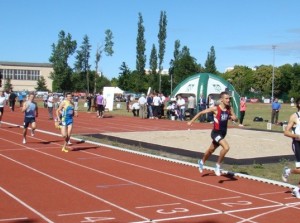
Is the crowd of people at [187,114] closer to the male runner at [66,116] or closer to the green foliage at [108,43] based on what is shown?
the male runner at [66,116]

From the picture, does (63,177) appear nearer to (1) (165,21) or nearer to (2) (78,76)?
(1) (165,21)

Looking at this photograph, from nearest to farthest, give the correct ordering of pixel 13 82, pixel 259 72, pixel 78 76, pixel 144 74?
pixel 144 74
pixel 78 76
pixel 259 72
pixel 13 82

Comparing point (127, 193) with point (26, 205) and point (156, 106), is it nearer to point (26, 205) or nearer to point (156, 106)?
point (26, 205)

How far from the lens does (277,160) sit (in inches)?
518

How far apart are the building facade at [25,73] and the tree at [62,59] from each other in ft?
157

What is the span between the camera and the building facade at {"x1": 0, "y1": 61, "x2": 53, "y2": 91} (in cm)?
14150

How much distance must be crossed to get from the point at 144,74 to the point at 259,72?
47.3m

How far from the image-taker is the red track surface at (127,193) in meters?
7.13

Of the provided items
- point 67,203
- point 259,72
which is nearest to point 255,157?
point 67,203

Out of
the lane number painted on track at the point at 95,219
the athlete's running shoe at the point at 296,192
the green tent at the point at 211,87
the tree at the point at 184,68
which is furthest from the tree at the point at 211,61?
the lane number painted on track at the point at 95,219

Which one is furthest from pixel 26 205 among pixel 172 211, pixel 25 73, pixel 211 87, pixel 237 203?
pixel 25 73

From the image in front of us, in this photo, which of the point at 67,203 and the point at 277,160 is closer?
the point at 67,203

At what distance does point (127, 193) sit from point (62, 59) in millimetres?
86500

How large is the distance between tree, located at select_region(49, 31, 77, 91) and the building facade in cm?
4779
